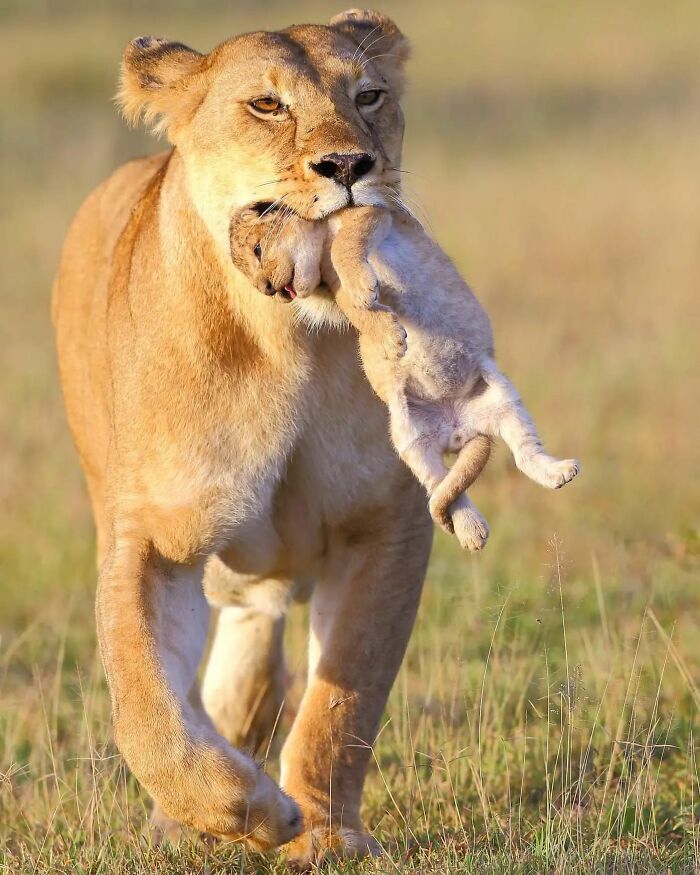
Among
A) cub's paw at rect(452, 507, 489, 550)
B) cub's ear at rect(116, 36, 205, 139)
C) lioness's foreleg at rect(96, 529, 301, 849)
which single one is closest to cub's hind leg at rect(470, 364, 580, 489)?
cub's paw at rect(452, 507, 489, 550)

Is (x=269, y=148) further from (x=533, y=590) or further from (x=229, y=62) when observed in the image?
(x=533, y=590)

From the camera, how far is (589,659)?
4676mm

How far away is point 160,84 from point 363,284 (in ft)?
3.72

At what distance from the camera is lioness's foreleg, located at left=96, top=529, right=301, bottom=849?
3.33m

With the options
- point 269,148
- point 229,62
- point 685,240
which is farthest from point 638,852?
point 685,240

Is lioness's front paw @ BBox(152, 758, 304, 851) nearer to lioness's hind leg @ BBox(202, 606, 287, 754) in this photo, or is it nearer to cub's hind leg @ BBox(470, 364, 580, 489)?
cub's hind leg @ BBox(470, 364, 580, 489)

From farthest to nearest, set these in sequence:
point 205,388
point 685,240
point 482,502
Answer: point 685,240 < point 482,502 < point 205,388

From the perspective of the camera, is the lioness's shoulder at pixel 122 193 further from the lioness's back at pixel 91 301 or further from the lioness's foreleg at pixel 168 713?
the lioness's foreleg at pixel 168 713

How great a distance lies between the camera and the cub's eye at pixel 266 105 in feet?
11.9

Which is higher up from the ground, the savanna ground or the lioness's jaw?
the lioness's jaw

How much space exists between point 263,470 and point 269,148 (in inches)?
28.8

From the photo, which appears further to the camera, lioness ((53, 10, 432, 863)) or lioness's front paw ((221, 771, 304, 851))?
lioness ((53, 10, 432, 863))

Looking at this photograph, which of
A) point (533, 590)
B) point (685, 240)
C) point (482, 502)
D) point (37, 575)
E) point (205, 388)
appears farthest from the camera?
point (685, 240)

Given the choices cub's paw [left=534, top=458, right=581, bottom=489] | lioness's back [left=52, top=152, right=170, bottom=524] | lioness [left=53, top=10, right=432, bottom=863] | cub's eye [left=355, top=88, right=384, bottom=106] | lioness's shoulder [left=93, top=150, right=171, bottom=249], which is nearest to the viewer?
cub's paw [left=534, top=458, right=581, bottom=489]
